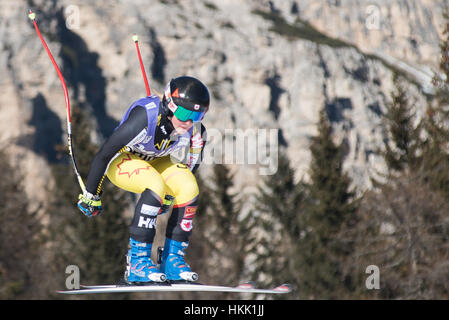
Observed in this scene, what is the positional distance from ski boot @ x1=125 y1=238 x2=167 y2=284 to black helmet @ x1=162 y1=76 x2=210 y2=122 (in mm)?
1487

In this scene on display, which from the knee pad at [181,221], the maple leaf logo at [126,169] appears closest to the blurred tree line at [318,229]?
the knee pad at [181,221]

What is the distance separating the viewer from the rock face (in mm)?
95750

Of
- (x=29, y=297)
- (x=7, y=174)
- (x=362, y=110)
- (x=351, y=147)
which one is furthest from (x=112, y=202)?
(x=362, y=110)

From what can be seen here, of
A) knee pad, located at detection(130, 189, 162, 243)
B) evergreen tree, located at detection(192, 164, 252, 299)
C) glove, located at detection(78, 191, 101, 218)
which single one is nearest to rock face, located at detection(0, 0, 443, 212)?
evergreen tree, located at detection(192, 164, 252, 299)

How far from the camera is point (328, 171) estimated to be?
118 feet

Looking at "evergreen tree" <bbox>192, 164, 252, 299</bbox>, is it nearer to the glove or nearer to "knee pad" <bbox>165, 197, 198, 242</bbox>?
"knee pad" <bbox>165, 197, 198, 242</bbox>

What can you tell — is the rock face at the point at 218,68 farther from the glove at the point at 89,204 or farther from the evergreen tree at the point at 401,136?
the glove at the point at 89,204

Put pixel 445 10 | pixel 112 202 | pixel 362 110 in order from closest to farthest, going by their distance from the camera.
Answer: pixel 112 202
pixel 445 10
pixel 362 110

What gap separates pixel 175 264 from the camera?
22.6ft

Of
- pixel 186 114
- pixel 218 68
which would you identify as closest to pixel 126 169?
pixel 186 114

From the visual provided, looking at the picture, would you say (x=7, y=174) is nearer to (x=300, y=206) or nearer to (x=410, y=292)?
(x=300, y=206)

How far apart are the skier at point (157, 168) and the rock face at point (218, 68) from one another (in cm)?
8279

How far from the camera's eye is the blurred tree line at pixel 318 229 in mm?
29984
